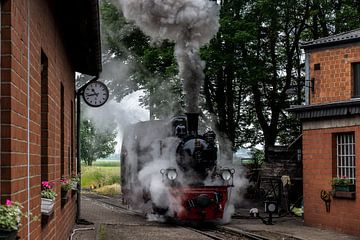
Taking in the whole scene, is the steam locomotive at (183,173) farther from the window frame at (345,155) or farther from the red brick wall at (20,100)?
the red brick wall at (20,100)

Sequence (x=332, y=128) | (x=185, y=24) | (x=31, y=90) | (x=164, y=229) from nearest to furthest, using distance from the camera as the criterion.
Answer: (x=31, y=90), (x=164, y=229), (x=332, y=128), (x=185, y=24)

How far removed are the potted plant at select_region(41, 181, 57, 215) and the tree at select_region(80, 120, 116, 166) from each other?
144ft

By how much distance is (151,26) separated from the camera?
1727 cm

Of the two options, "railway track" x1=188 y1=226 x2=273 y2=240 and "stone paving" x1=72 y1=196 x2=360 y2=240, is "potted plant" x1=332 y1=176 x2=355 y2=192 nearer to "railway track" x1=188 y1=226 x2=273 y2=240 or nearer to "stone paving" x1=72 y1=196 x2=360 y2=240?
"stone paving" x1=72 y1=196 x2=360 y2=240

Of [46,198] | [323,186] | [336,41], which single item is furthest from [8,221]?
[336,41]

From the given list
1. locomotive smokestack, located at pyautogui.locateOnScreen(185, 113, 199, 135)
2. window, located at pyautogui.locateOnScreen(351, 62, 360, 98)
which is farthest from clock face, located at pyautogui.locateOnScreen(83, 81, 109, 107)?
window, located at pyautogui.locateOnScreen(351, 62, 360, 98)

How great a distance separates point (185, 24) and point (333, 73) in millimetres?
4097

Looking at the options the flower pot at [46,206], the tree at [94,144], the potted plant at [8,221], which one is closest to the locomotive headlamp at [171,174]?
the flower pot at [46,206]

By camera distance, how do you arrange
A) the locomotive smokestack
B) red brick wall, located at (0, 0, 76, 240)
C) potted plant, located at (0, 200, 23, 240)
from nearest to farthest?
potted plant, located at (0, 200, 23, 240), red brick wall, located at (0, 0, 76, 240), the locomotive smokestack

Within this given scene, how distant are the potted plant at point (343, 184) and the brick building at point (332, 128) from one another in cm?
10

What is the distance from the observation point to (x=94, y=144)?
60.4 metres

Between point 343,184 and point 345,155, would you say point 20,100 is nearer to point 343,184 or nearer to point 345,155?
point 343,184

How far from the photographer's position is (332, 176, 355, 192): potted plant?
14344 mm

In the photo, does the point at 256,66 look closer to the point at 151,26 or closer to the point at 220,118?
the point at 220,118
